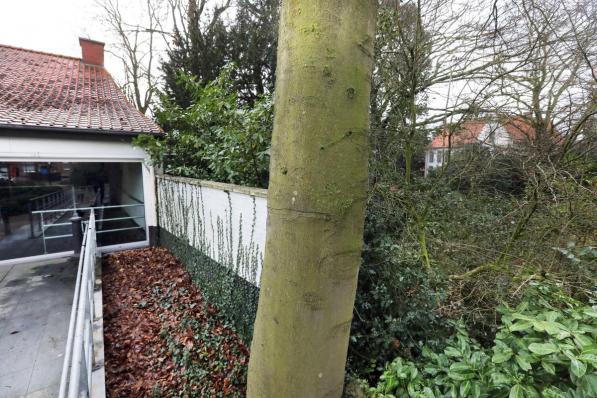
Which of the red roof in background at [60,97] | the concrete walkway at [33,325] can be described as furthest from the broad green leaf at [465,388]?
the red roof in background at [60,97]

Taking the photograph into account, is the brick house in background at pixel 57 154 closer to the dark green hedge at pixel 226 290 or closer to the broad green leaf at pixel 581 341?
the dark green hedge at pixel 226 290

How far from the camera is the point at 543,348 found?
4.37 ft

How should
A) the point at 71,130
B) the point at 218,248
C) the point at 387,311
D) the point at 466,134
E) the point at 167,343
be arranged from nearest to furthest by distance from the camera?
the point at 387,311, the point at 167,343, the point at 218,248, the point at 466,134, the point at 71,130

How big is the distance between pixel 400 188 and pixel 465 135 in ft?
4.46

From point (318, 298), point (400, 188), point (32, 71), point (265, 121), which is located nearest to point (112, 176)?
point (32, 71)

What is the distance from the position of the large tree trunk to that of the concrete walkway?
3.11 m

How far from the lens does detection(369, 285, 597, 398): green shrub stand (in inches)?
50.3

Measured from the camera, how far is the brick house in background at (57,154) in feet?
20.1

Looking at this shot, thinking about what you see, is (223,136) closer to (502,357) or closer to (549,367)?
(502,357)

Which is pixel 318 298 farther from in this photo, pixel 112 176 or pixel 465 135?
pixel 112 176

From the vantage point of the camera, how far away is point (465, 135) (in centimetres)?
448

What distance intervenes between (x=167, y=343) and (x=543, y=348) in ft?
12.6

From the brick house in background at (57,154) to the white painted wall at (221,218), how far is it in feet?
5.71

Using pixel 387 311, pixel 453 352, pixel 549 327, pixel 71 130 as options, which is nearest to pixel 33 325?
pixel 71 130
